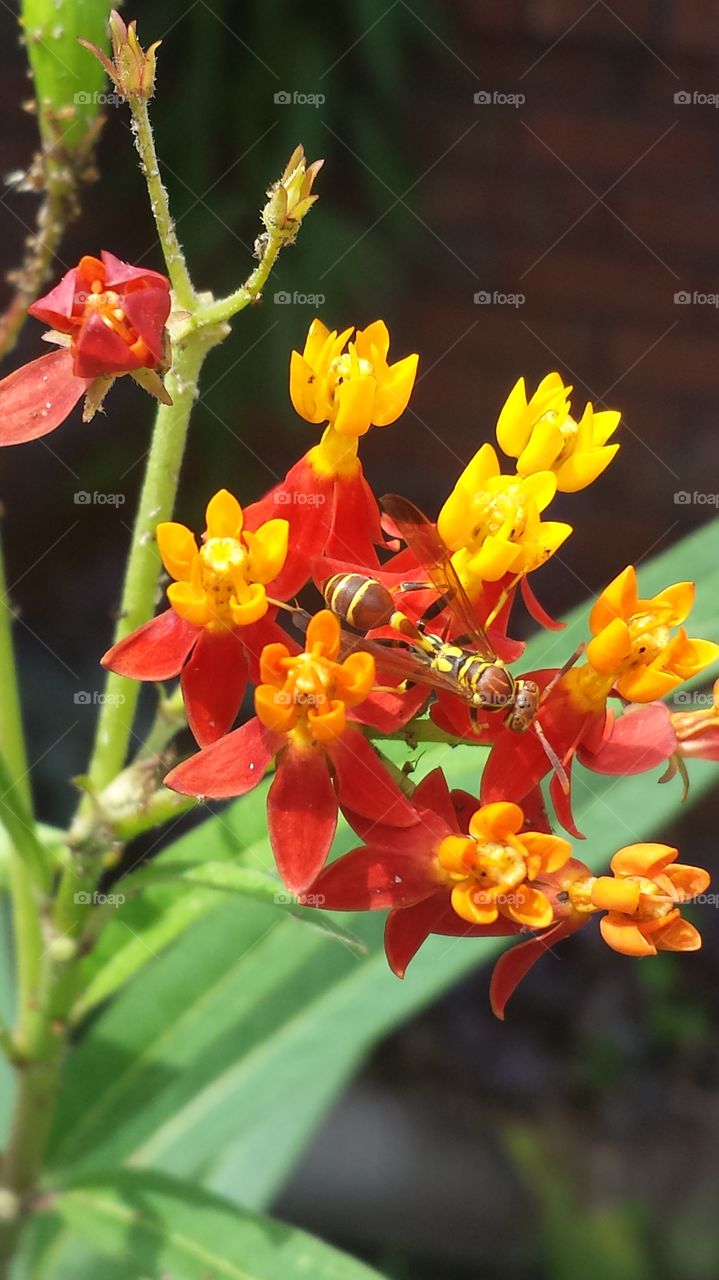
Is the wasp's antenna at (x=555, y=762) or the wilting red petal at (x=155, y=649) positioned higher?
the wilting red petal at (x=155, y=649)

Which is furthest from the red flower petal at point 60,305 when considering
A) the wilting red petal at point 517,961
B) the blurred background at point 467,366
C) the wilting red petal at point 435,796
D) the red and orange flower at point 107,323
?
the blurred background at point 467,366

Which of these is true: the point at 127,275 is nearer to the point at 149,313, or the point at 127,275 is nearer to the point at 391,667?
the point at 149,313

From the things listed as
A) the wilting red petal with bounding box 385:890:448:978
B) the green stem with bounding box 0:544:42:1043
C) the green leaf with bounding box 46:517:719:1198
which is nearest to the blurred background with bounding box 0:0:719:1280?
the green leaf with bounding box 46:517:719:1198

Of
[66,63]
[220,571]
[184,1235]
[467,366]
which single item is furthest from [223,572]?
[467,366]

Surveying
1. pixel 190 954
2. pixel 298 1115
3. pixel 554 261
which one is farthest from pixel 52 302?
pixel 554 261

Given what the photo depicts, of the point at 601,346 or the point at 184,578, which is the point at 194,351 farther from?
the point at 601,346

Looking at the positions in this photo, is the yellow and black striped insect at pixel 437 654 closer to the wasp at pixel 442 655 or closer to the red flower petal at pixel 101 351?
the wasp at pixel 442 655
